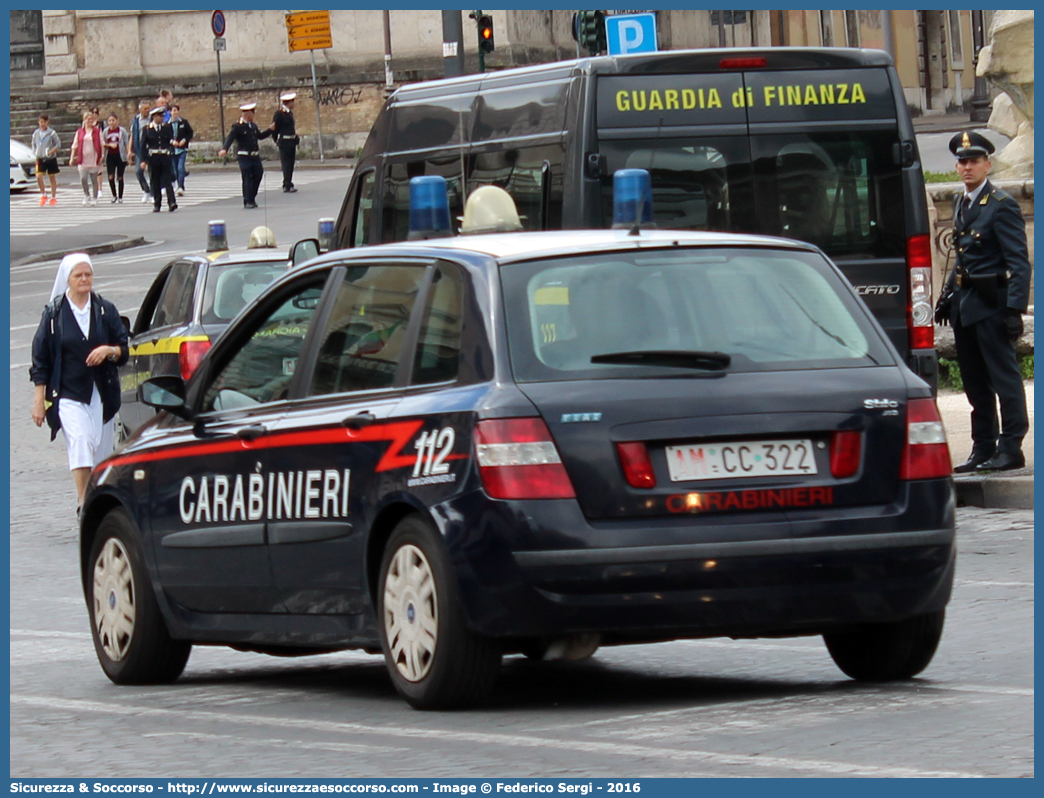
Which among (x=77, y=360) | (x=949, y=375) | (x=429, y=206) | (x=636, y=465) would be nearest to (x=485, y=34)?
(x=949, y=375)

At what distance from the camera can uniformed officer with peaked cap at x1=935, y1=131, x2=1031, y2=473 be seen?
43.1 feet

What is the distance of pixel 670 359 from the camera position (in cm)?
673

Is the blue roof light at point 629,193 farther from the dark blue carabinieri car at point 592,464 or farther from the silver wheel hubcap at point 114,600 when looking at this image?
the silver wheel hubcap at point 114,600

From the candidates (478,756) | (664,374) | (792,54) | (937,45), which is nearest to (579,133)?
(792,54)

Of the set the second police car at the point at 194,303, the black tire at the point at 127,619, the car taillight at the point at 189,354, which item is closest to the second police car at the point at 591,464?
the black tire at the point at 127,619

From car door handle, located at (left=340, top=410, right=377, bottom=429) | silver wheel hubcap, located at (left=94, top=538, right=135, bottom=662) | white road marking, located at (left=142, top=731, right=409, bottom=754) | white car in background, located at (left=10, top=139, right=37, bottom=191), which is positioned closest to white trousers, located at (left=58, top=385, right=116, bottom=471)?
silver wheel hubcap, located at (left=94, top=538, right=135, bottom=662)

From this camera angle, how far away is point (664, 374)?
6.69 metres

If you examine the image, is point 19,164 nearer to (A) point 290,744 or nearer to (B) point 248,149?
(B) point 248,149

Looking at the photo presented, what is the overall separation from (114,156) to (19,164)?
633cm

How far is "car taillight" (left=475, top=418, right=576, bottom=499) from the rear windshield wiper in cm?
35

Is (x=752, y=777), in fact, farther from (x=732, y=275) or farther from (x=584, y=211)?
(x=584, y=211)

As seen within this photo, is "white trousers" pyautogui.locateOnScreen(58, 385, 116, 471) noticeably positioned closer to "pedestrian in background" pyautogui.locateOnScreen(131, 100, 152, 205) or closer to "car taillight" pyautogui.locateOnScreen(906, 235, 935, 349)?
"car taillight" pyautogui.locateOnScreen(906, 235, 935, 349)
